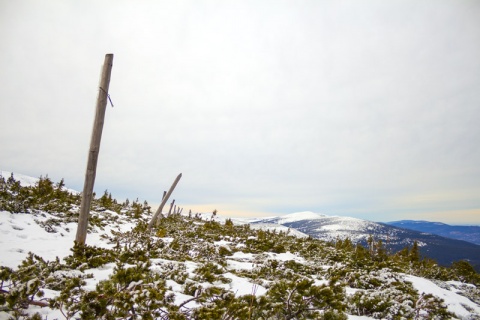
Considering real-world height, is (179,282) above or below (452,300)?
above

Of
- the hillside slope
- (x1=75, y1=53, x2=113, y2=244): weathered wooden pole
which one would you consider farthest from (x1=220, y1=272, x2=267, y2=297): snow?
(x1=75, y1=53, x2=113, y2=244): weathered wooden pole

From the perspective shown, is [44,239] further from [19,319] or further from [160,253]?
[19,319]

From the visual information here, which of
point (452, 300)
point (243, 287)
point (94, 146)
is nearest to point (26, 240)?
point (94, 146)

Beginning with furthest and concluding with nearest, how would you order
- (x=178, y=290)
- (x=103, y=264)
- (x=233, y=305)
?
1. (x=103, y=264)
2. (x=178, y=290)
3. (x=233, y=305)

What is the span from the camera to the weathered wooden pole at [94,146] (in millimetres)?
6582

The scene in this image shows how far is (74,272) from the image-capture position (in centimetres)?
497

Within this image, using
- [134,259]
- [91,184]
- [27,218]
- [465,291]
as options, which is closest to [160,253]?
[134,259]

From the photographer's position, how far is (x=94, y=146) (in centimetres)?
682

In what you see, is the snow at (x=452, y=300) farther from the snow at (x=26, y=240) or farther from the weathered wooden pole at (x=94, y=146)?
the snow at (x=26, y=240)

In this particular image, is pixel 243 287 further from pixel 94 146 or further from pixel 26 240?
pixel 26 240

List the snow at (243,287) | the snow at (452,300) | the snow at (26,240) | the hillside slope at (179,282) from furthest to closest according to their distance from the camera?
the snow at (452,300)
the snow at (26,240)
the snow at (243,287)
the hillside slope at (179,282)

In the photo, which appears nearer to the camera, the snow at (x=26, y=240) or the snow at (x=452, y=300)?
the snow at (x=26, y=240)

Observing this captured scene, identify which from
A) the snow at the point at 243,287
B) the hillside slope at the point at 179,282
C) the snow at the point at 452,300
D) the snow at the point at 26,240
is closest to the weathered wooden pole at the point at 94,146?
the hillside slope at the point at 179,282

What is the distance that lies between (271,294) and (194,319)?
1224 mm
